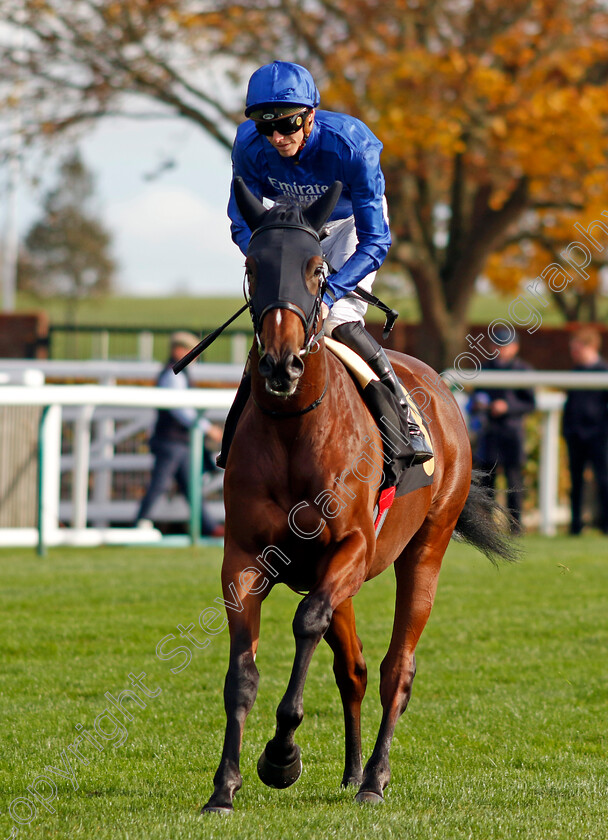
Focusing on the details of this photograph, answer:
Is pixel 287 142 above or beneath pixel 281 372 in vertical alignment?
above

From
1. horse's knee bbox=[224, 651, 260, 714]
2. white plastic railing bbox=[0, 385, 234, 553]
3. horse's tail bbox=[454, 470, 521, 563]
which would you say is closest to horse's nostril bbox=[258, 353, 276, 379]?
horse's knee bbox=[224, 651, 260, 714]

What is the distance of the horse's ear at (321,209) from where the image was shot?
388 centimetres

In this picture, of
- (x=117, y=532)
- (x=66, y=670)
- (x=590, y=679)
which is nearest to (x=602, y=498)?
(x=117, y=532)

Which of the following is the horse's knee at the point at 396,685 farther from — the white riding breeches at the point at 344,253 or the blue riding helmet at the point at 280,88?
the blue riding helmet at the point at 280,88

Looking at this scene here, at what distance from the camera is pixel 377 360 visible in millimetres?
4621

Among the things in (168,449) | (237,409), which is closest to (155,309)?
(168,449)

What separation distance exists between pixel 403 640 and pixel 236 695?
117 cm

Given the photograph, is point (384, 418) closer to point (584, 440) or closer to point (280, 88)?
point (280, 88)

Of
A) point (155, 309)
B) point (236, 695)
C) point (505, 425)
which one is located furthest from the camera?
A: point (155, 309)

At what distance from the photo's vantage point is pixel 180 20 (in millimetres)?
16797

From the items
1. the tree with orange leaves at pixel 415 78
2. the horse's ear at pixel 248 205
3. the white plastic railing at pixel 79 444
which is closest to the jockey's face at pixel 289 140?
the horse's ear at pixel 248 205

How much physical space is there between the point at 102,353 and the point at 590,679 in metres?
15.6

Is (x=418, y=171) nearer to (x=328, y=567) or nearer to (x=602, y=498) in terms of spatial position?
(x=602, y=498)

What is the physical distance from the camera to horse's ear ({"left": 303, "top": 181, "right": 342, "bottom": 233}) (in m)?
3.88
